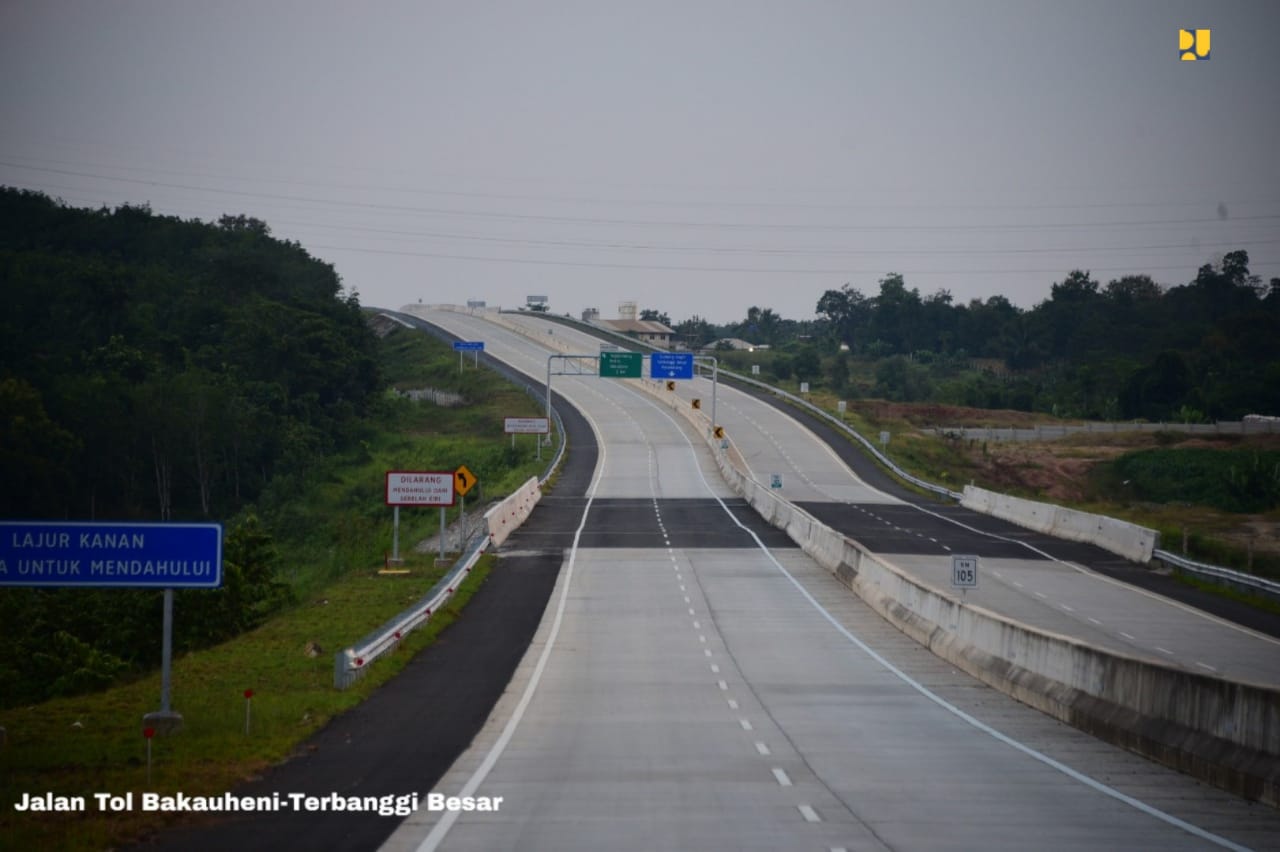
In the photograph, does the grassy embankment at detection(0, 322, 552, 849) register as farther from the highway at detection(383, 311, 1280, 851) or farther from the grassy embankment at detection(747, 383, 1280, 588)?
the grassy embankment at detection(747, 383, 1280, 588)

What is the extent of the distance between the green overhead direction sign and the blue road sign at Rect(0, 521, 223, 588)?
70449mm

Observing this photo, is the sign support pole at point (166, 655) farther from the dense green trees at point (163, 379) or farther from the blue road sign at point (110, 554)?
the dense green trees at point (163, 379)

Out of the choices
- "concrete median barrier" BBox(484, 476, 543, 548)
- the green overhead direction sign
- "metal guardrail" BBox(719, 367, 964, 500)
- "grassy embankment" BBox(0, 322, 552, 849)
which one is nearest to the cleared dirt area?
"metal guardrail" BBox(719, 367, 964, 500)

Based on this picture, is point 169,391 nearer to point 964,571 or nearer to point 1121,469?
point 1121,469

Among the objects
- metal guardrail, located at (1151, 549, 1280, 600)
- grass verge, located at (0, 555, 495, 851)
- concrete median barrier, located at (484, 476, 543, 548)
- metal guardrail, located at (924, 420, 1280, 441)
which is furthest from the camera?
metal guardrail, located at (924, 420, 1280, 441)

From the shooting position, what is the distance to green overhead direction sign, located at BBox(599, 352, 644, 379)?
89562 mm

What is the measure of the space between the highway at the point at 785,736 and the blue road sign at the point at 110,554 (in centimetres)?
511

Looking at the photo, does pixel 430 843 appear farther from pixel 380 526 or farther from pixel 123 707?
pixel 380 526

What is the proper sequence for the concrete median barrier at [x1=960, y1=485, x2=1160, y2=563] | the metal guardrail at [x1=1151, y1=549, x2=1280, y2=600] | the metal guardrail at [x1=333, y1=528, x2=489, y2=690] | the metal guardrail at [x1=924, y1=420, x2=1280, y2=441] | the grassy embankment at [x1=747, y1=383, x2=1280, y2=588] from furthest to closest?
the metal guardrail at [x1=924, y1=420, x2=1280, y2=441] < the grassy embankment at [x1=747, y1=383, x2=1280, y2=588] < the concrete median barrier at [x1=960, y1=485, x2=1160, y2=563] < the metal guardrail at [x1=1151, y1=549, x2=1280, y2=600] < the metal guardrail at [x1=333, y1=528, x2=489, y2=690]

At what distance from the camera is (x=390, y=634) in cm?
2553

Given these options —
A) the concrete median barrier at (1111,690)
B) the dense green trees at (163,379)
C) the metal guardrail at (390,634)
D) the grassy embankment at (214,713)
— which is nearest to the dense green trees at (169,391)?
the dense green trees at (163,379)

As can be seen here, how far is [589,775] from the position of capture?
51.6ft

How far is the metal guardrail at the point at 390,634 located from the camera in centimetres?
2223

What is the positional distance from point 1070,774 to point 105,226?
15244cm
